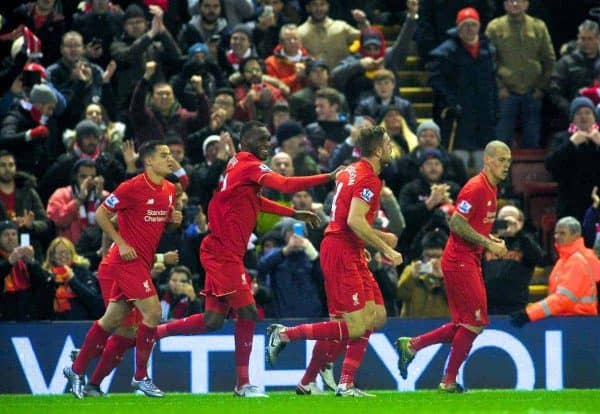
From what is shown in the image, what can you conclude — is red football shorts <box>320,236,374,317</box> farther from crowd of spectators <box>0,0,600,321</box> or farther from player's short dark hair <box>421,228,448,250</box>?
player's short dark hair <box>421,228,448,250</box>

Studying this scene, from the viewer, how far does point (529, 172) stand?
68.4 ft

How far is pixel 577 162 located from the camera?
750 inches

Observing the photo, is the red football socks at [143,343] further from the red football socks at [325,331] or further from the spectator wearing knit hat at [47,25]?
the spectator wearing knit hat at [47,25]

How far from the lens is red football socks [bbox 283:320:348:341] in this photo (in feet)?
46.9

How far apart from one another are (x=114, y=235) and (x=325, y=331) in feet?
6.62

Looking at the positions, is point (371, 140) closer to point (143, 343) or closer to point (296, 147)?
point (143, 343)

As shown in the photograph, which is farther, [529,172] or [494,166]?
[529,172]

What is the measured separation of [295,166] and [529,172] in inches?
147

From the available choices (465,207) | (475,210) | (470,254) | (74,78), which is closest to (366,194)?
(465,207)

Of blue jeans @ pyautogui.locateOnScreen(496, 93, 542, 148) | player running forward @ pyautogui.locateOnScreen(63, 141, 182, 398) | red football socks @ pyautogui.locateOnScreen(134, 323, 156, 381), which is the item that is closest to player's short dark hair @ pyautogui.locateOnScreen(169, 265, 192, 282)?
player running forward @ pyautogui.locateOnScreen(63, 141, 182, 398)

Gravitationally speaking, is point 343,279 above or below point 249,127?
below

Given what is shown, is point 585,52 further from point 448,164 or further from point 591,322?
point 591,322

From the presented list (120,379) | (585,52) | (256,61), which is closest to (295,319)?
(120,379)

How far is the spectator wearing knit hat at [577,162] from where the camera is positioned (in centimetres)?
1886
